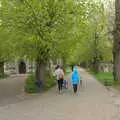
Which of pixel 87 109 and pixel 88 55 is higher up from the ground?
pixel 88 55

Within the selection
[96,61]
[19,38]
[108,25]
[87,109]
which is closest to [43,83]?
[19,38]

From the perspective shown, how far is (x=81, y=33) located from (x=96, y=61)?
45.5m

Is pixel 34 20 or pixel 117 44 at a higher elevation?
pixel 34 20

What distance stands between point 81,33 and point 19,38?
4207 millimetres

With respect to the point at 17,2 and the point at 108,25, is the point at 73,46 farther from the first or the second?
the point at 108,25

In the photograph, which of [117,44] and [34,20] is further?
[117,44]

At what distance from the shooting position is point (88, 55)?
71938mm

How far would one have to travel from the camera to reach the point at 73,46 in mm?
27922

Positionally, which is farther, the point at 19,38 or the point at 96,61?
the point at 96,61

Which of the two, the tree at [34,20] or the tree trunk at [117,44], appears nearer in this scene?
the tree at [34,20]

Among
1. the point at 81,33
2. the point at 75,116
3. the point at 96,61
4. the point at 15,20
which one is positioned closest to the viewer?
the point at 75,116

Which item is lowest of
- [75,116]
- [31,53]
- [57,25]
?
[75,116]

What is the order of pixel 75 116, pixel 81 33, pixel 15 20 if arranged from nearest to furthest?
pixel 75 116 → pixel 15 20 → pixel 81 33

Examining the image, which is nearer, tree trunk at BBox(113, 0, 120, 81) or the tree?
the tree
